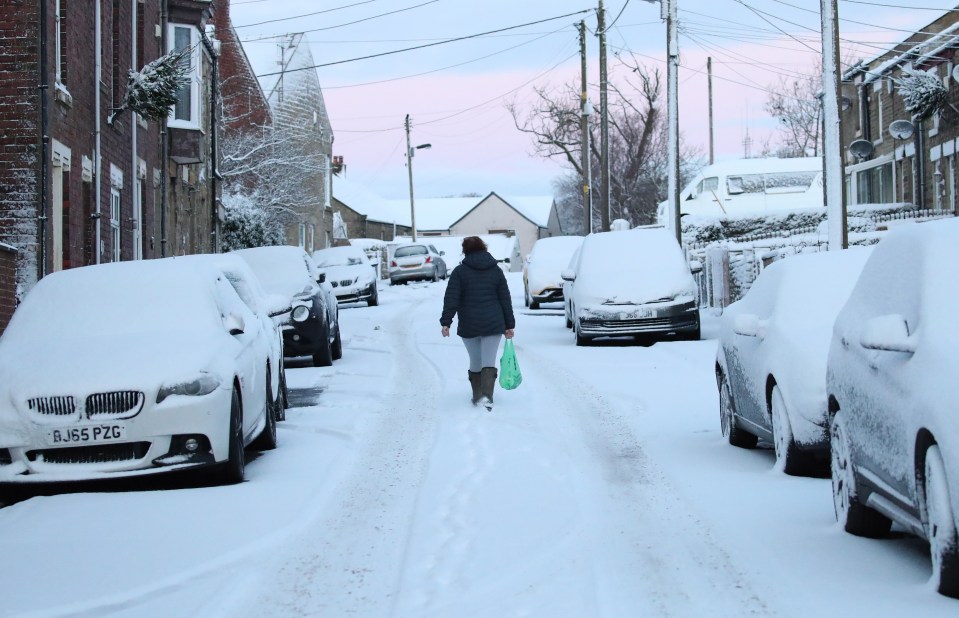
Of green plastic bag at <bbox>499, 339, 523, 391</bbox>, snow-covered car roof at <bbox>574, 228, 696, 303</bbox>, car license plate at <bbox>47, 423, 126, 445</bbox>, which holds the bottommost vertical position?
car license plate at <bbox>47, 423, 126, 445</bbox>

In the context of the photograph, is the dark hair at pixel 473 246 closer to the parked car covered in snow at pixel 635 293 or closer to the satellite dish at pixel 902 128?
the parked car covered in snow at pixel 635 293

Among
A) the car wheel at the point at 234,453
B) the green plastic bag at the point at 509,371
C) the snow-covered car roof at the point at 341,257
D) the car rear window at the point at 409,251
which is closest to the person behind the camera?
the car wheel at the point at 234,453

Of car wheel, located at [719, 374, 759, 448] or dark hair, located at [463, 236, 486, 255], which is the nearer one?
car wheel, located at [719, 374, 759, 448]

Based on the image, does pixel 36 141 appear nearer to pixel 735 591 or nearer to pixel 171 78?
pixel 171 78

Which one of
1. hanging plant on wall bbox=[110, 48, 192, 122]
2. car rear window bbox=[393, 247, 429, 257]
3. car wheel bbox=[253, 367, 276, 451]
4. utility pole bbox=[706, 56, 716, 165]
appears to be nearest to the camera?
car wheel bbox=[253, 367, 276, 451]

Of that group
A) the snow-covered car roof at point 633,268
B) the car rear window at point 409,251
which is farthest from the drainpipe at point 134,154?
the car rear window at point 409,251

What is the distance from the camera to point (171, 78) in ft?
75.1

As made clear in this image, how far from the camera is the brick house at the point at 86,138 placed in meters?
18.5

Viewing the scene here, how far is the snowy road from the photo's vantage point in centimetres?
568

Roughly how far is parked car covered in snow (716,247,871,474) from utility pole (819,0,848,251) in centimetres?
960

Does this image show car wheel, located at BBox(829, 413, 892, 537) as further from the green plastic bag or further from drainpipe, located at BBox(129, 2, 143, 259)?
drainpipe, located at BBox(129, 2, 143, 259)

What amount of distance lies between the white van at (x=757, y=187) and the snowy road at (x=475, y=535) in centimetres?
3126

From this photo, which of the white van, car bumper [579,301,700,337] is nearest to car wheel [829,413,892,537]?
car bumper [579,301,700,337]

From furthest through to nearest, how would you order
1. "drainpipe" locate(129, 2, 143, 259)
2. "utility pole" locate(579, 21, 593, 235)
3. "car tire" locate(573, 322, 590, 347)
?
"utility pole" locate(579, 21, 593, 235), "drainpipe" locate(129, 2, 143, 259), "car tire" locate(573, 322, 590, 347)
